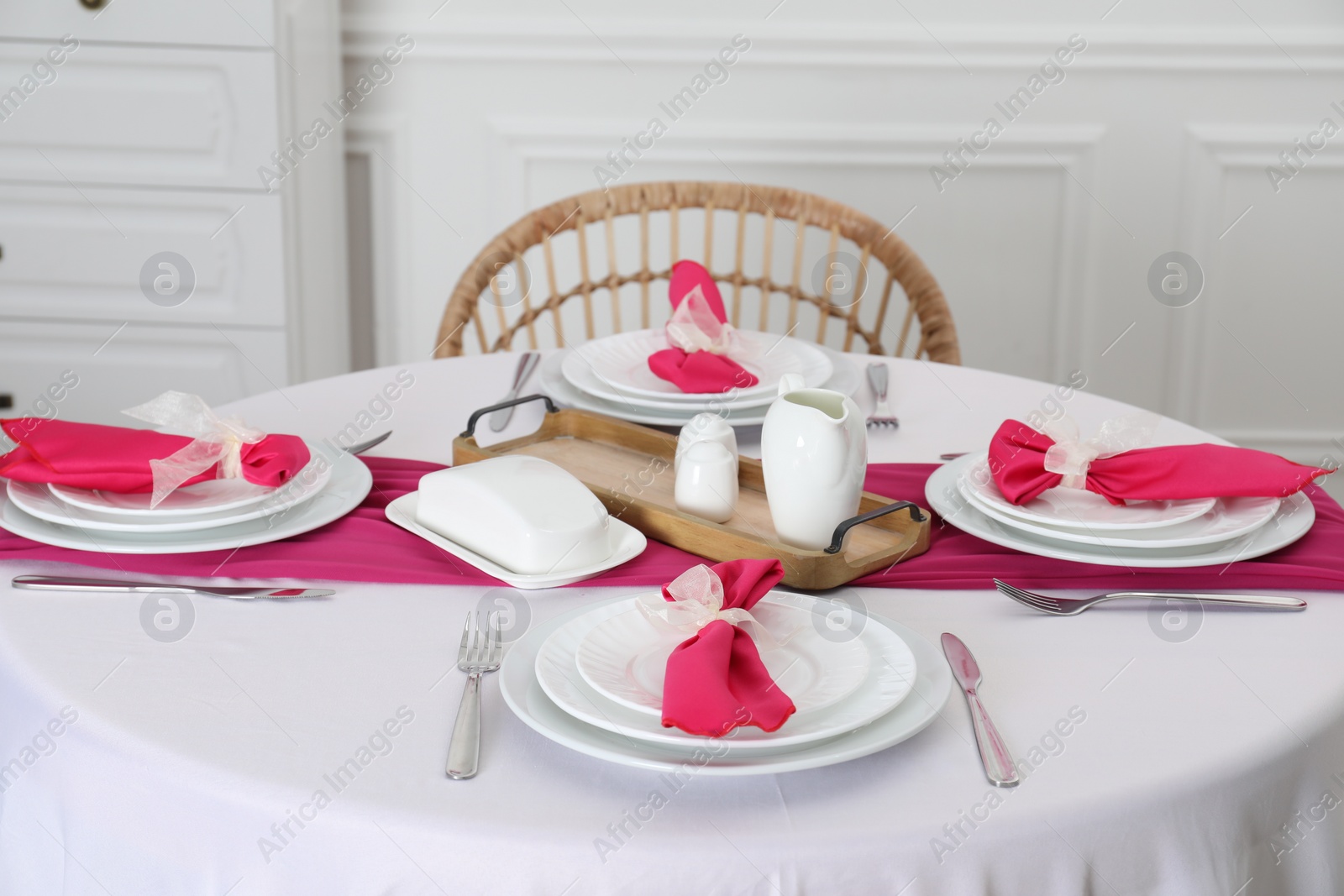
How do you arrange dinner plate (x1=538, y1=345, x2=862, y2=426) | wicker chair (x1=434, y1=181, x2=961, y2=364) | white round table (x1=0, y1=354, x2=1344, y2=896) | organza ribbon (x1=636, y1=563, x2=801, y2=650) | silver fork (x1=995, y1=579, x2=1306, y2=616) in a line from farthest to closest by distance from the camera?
wicker chair (x1=434, y1=181, x2=961, y2=364), dinner plate (x1=538, y1=345, x2=862, y2=426), silver fork (x1=995, y1=579, x2=1306, y2=616), organza ribbon (x1=636, y1=563, x2=801, y2=650), white round table (x1=0, y1=354, x2=1344, y2=896)

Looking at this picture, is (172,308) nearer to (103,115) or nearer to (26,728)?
(103,115)

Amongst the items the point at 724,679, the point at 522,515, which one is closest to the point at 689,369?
the point at 522,515

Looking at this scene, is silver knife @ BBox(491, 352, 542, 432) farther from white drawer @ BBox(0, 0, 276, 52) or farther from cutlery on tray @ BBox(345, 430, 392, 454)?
white drawer @ BBox(0, 0, 276, 52)

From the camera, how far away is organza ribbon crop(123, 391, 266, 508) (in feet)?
3.26

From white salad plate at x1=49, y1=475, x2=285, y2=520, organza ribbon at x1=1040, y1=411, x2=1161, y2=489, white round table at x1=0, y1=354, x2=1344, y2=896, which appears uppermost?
organza ribbon at x1=1040, y1=411, x2=1161, y2=489

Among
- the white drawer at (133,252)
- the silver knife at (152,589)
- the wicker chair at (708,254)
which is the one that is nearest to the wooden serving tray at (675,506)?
the silver knife at (152,589)

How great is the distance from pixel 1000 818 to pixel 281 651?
19.0 inches

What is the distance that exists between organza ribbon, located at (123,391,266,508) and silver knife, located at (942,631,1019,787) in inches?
24.3

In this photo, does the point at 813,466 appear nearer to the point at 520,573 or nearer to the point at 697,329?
the point at 520,573

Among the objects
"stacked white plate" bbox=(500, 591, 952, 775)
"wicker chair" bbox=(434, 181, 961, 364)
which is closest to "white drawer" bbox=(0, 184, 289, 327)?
"wicker chair" bbox=(434, 181, 961, 364)

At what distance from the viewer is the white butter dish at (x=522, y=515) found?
91 cm

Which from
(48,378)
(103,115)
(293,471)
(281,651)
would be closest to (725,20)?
(103,115)

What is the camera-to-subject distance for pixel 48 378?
238cm

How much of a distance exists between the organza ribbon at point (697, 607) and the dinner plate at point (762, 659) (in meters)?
0.02
